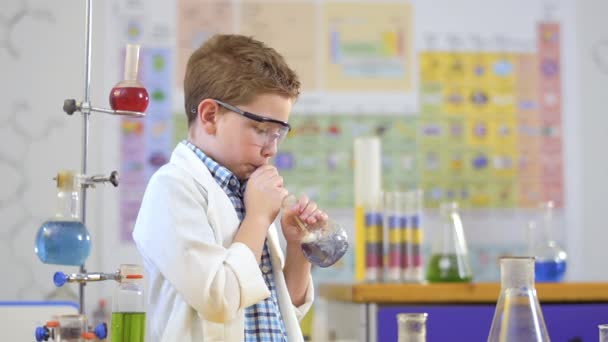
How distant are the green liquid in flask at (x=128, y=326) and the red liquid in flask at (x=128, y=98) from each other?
1.08 feet

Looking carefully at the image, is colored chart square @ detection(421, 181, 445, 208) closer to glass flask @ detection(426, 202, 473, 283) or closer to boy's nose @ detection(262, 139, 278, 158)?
glass flask @ detection(426, 202, 473, 283)

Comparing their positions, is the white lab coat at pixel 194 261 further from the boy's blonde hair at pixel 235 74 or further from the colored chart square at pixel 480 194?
the colored chart square at pixel 480 194

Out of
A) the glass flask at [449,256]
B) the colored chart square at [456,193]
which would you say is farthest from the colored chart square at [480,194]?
the glass flask at [449,256]

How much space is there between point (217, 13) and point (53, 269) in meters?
0.97

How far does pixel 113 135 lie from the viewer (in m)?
2.76

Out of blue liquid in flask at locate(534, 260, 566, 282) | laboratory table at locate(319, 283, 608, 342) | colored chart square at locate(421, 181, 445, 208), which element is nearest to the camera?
laboratory table at locate(319, 283, 608, 342)

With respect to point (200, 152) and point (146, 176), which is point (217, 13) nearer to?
point (146, 176)

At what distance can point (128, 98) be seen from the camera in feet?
4.30

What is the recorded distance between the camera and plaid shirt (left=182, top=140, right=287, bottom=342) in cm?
133

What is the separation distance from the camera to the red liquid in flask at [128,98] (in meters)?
1.31

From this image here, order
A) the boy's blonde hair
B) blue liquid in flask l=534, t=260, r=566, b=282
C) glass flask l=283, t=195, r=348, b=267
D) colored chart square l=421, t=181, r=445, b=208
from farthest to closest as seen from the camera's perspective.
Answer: colored chart square l=421, t=181, r=445, b=208 → blue liquid in flask l=534, t=260, r=566, b=282 → the boy's blonde hair → glass flask l=283, t=195, r=348, b=267

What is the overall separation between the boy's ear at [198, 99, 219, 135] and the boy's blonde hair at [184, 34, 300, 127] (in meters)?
0.02

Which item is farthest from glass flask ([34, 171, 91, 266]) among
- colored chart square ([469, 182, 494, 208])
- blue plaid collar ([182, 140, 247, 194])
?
colored chart square ([469, 182, 494, 208])

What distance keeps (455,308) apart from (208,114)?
1.20 metres
